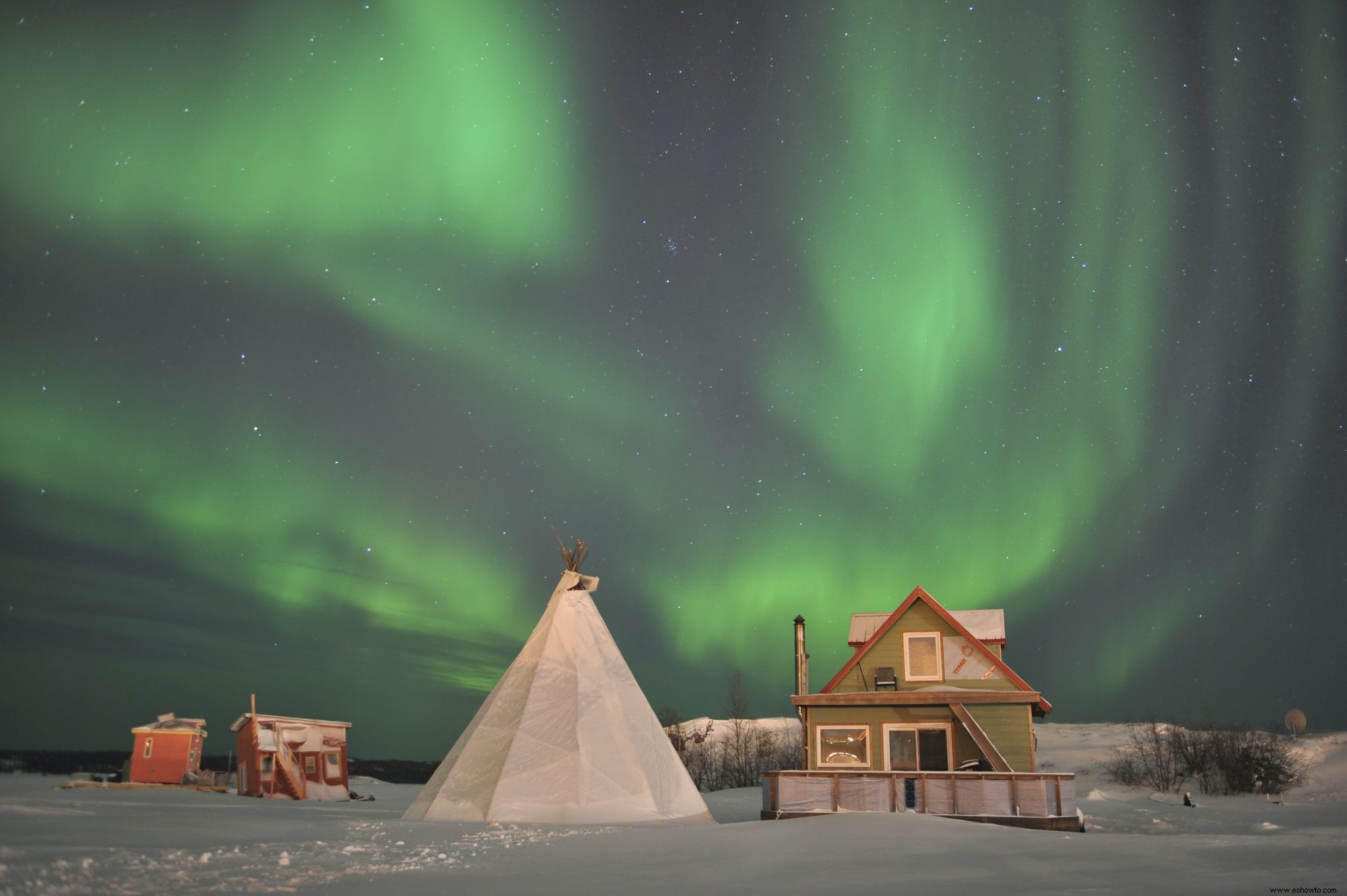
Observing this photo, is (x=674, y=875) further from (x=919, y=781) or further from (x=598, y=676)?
(x=598, y=676)

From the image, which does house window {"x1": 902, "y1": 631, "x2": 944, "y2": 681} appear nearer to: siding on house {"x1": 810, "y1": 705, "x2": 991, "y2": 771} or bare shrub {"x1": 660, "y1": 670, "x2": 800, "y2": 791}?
siding on house {"x1": 810, "y1": 705, "x2": 991, "y2": 771}

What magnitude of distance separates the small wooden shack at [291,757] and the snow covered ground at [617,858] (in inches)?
449

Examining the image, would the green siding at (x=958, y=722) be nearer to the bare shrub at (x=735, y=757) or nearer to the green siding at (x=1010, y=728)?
the green siding at (x=1010, y=728)

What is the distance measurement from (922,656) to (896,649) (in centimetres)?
72

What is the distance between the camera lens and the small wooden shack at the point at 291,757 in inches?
1128

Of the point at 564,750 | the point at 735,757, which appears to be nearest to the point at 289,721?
the point at 564,750

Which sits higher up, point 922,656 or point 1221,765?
point 922,656

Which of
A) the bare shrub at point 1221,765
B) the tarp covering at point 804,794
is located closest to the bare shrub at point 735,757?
the bare shrub at point 1221,765

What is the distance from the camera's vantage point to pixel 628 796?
1891cm

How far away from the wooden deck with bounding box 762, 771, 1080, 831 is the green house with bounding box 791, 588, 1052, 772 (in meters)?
2.68

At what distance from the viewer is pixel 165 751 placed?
32562 millimetres

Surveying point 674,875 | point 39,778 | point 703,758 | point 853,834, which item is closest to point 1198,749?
point 703,758

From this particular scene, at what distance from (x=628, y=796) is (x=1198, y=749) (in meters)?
43.6

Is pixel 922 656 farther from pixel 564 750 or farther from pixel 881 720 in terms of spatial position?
pixel 564 750
